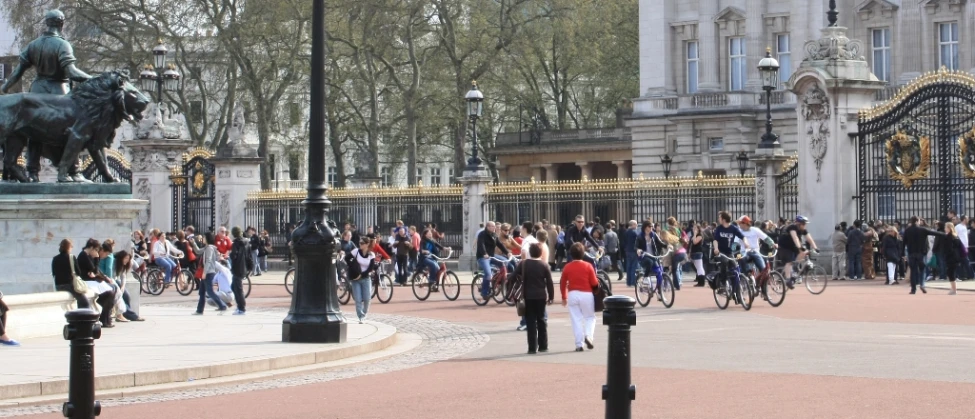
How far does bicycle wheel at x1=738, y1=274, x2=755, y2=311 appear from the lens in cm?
2430

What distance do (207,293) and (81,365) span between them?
590 inches

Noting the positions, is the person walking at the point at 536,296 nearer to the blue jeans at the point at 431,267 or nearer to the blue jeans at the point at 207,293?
the blue jeans at the point at 207,293

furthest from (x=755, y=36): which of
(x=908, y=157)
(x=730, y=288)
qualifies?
(x=730, y=288)

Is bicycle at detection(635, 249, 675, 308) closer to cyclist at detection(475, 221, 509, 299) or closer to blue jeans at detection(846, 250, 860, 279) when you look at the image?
cyclist at detection(475, 221, 509, 299)

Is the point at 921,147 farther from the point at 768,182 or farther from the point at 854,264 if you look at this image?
the point at 768,182

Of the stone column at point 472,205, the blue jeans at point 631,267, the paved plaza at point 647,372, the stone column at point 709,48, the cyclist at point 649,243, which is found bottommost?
the paved plaza at point 647,372

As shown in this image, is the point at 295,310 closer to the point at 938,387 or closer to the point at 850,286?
the point at 938,387

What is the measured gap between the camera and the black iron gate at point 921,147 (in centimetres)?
3136

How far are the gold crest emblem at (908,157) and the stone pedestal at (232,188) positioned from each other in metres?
17.5

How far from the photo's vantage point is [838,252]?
107 ft

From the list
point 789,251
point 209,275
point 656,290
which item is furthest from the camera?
point 789,251

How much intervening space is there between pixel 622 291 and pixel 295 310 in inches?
519

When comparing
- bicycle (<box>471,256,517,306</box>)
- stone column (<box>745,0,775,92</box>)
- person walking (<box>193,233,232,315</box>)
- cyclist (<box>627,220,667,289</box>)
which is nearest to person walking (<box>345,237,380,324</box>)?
person walking (<box>193,233,232,315</box>)

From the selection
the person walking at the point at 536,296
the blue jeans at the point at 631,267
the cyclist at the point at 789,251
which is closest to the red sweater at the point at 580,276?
the person walking at the point at 536,296
